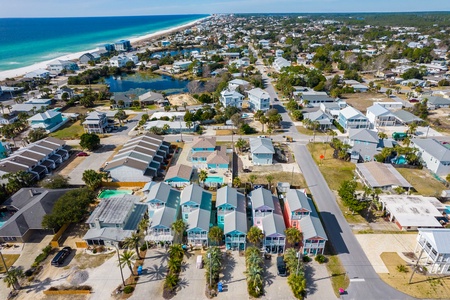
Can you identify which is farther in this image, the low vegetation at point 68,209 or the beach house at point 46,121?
the beach house at point 46,121

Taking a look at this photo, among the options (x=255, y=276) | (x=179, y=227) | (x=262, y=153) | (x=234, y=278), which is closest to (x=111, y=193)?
(x=179, y=227)

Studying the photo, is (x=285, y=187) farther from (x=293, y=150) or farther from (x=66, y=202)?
(x=66, y=202)

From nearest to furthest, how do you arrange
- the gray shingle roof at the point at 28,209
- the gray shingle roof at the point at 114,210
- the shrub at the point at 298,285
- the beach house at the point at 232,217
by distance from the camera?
the shrub at the point at 298,285, the beach house at the point at 232,217, the gray shingle roof at the point at 28,209, the gray shingle roof at the point at 114,210

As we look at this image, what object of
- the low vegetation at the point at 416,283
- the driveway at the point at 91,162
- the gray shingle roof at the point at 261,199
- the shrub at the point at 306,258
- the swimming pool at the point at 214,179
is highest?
the gray shingle roof at the point at 261,199

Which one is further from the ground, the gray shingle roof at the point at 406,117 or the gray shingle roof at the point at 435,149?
the gray shingle roof at the point at 435,149

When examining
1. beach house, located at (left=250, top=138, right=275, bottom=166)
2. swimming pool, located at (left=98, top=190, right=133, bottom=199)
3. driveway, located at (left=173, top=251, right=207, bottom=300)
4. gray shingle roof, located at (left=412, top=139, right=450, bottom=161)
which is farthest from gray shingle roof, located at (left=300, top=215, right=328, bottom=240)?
gray shingle roof, located at (left=412, top=139, right=450, bottom=161)

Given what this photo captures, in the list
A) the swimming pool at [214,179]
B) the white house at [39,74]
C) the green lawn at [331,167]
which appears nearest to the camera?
the swimming pool at [214,179]

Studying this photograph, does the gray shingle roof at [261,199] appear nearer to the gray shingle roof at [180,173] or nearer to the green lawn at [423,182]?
the gray shingle roof at [180,173]

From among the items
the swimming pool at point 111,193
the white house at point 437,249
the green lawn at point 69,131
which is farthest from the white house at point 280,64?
the white house at point 437,249

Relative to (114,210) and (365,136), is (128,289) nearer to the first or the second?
(114,210)
